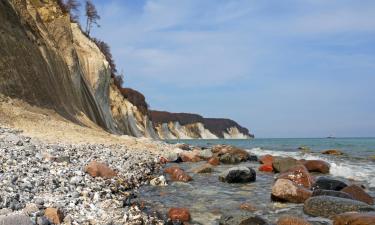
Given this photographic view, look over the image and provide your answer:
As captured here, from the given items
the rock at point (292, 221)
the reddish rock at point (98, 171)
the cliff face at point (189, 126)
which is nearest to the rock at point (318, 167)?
the reddish rock at point (98, 171)

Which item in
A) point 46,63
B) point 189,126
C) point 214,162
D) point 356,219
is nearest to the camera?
point 356,219

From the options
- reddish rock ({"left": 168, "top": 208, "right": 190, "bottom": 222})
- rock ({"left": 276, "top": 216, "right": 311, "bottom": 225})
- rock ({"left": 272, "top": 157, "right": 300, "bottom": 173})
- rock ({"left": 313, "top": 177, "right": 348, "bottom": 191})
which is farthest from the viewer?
rock ({"left": 272, "top": 157, "right": 300, "bottom": 173})

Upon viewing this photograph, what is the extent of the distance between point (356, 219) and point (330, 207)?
1.41m

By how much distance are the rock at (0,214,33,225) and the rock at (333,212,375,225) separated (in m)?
4.65

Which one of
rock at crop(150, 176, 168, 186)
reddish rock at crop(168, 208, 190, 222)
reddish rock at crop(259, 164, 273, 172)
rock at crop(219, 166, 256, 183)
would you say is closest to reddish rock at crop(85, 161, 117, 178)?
rock at crop(150, 176, 168, 186)

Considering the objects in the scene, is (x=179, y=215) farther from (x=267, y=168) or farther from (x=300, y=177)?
(x=267, y=168)

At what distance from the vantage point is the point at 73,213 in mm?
5977

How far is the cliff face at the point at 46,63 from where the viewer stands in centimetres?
1988

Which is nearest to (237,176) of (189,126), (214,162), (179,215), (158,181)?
(158,181)

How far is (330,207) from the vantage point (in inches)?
296

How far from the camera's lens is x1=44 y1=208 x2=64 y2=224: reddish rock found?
5.36 meters

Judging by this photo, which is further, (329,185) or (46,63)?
(46,63)

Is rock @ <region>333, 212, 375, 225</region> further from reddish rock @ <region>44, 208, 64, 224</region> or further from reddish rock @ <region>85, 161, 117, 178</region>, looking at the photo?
reddish rock @ <region>85, 161, 117, 178</region>

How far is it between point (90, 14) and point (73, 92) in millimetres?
24604
